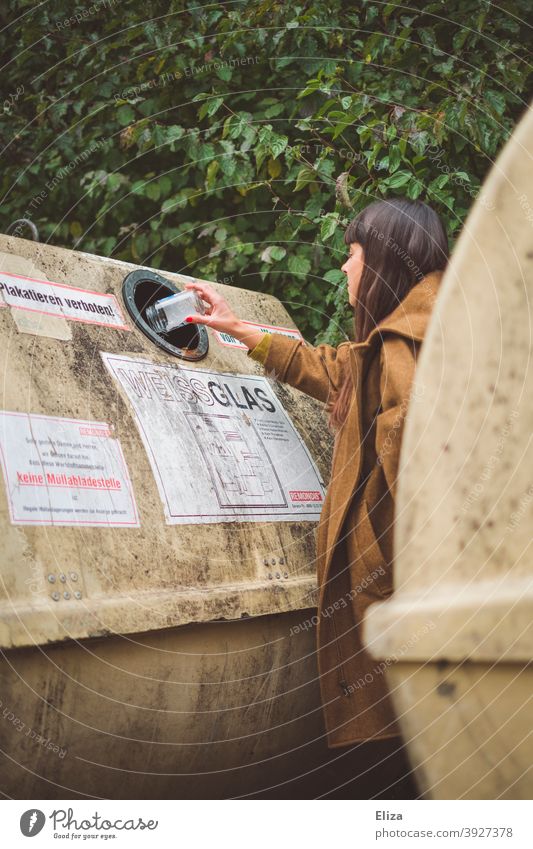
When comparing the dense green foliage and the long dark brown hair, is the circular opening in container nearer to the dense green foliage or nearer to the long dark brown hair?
the long dark brown hair

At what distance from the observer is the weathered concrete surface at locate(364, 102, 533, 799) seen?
5.59 feet

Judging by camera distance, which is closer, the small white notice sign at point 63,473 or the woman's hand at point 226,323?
the small white notice sign at point 63,473

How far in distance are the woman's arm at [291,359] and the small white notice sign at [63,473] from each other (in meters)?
0.49

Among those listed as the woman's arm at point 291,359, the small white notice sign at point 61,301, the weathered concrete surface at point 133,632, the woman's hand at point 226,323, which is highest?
the small white notice sign at point 61,301

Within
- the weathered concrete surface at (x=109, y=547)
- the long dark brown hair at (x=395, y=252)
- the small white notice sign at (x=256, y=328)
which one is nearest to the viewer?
the weathered concrete surface at (x=109, y=547)

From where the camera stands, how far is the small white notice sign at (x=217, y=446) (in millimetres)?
2039

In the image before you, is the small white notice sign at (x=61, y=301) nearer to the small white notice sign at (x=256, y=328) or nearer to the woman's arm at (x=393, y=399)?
the small white notice sign at (x=256, y=328)

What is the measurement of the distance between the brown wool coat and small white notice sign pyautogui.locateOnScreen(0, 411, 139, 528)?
475 millimetres

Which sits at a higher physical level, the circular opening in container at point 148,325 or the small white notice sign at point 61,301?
the small white notice sign at point 61,301

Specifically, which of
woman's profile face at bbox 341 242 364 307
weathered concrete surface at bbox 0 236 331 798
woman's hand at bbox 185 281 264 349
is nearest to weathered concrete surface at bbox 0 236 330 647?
weathered concrete surface at bbox 0 236 331 798

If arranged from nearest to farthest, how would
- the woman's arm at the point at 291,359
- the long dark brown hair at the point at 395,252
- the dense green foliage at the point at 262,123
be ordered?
the long dark brown hair at the point at 395,252 → the woman's arm at the point at 291,359 → the dense green foliage at the point at 262,123

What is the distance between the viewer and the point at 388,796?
2377mm

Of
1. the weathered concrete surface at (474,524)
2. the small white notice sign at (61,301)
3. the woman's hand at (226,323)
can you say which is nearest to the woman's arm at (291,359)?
the woman's hand at (226,323)
